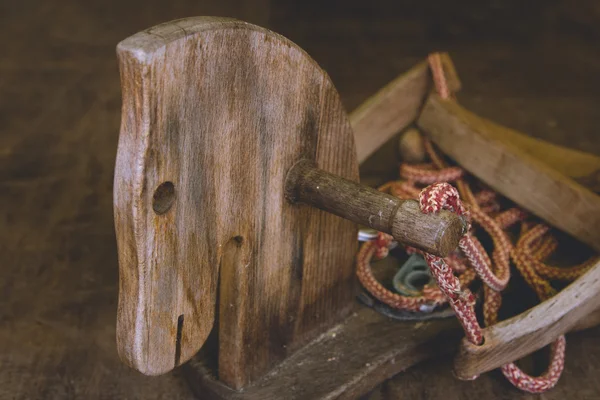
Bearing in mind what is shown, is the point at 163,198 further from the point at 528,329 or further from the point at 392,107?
the point at 392,107

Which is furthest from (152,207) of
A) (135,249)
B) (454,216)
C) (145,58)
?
(454,216)

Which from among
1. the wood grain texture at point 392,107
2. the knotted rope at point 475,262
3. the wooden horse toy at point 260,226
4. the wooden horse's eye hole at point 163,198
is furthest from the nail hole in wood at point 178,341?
the wood grain texture at point 392,107

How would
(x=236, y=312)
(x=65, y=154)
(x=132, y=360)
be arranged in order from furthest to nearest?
1. (x=65, y=154)
2. (x=236, y=312)
3. (x=132, y=360)

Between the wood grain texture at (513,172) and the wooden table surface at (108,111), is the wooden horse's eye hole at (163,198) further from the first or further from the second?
the wood grain texture at (513,172)

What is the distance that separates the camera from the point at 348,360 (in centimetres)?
113

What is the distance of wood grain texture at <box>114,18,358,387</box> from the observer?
79 centimetres

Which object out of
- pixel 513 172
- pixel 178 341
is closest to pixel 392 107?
pixel 513 172

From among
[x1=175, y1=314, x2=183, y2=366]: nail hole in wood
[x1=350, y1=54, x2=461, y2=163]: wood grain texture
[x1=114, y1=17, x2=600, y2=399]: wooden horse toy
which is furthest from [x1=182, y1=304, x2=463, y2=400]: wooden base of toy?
[x1=350, y1=54, x2=461, y2=163]: wood grain texture

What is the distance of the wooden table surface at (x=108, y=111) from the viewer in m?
1.17

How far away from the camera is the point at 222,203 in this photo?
0.92 metres

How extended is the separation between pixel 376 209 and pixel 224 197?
176 mm

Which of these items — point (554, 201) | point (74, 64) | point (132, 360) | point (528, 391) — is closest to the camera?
point (132, 360)

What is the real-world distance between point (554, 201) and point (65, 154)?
100cm

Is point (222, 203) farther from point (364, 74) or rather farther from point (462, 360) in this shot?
point (364, 74)
